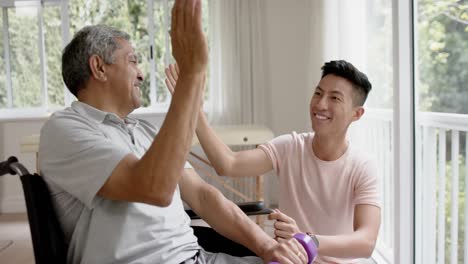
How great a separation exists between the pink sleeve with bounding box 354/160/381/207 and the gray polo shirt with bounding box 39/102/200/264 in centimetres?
62

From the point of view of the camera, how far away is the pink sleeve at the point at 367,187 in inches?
53.5

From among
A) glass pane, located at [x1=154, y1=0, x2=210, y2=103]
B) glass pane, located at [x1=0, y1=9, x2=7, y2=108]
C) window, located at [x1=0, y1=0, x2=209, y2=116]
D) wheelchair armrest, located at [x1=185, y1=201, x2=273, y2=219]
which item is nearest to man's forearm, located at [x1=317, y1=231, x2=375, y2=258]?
wheelchair armrest, located at [x1=185, y1=201, x2=273, y2=219]

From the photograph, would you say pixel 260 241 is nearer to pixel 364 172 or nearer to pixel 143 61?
pixel 364 172

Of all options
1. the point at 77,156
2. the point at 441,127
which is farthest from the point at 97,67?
the point at 441,127

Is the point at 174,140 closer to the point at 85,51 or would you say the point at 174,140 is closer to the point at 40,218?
the point at 40,218

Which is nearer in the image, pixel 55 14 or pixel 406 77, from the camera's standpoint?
pixel 406 77

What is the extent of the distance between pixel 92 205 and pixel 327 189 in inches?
31.1

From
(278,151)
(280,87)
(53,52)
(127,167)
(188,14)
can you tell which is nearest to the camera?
(188,14)

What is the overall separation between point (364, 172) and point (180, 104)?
31.0 inches

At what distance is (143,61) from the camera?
4699 mm

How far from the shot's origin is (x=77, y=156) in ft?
3.39

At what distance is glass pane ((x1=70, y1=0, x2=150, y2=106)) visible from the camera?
4.65 m

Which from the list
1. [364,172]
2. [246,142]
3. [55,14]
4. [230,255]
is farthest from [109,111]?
[55,14]

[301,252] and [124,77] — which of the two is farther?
[124,77]
